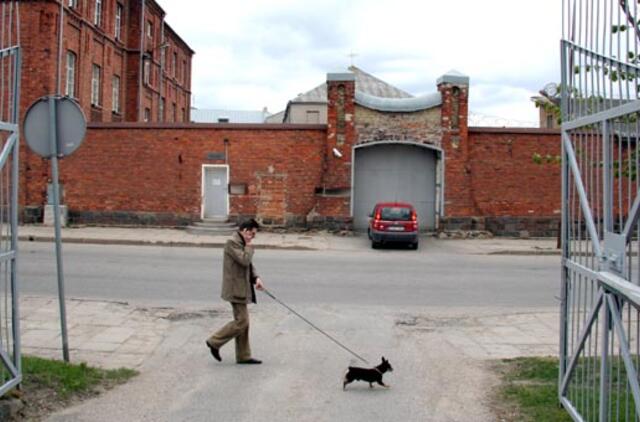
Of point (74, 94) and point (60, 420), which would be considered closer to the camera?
point (60, 420)

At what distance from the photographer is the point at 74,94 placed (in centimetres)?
3069

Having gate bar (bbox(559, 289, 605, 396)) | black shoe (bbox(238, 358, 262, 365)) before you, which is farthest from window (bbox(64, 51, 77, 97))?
gate bar (bbox(559, 289, 605, 396))

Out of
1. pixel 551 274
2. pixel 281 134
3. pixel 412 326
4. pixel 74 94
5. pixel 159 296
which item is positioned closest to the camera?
pixel 412 326

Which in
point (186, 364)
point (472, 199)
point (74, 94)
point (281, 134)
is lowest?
point (186, 364)

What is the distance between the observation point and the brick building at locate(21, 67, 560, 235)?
2628 cm

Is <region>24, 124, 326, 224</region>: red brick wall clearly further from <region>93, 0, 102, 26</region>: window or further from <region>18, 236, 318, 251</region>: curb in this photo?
<region>93, 0, 102, 26</region>: window

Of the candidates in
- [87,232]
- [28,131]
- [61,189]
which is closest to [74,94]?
[61,189]

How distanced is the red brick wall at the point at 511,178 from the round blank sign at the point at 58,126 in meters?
20.9

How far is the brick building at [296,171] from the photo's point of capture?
26.3 metres

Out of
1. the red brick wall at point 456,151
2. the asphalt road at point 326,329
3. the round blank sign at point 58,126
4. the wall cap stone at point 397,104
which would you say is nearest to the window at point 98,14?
the wall cap stone at point 397,104

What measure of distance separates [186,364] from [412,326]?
390cm

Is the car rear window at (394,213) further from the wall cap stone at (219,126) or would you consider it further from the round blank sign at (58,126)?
the round blank sign at (58,126)

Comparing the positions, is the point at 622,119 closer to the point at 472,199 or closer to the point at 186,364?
the point at 186,364

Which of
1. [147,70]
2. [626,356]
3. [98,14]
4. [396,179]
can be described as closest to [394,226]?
[396,179]
